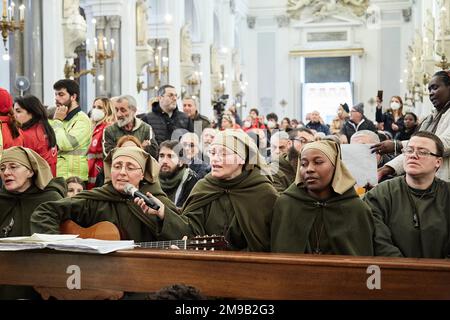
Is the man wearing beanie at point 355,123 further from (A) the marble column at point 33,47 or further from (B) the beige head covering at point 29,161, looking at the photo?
(B) the beige head covering at point 29,161

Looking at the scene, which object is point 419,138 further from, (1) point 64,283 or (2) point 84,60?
(2) point 84,60

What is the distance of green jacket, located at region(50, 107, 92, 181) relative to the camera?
7.29m

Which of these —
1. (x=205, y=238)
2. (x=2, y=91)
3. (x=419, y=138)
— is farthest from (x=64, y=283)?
(x=2, y=91)

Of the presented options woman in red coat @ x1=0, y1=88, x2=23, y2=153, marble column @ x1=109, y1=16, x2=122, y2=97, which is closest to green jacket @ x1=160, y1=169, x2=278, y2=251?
woman in red coat @ x1=0, y1=88, x2=23, y2=153

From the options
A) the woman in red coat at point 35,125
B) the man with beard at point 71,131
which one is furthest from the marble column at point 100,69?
the woman in red coat at point 35,125

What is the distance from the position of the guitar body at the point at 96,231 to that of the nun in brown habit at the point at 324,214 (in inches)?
40.3

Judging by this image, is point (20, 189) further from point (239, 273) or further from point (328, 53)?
point (328, 53)

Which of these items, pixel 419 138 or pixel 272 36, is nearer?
pixel 419 138

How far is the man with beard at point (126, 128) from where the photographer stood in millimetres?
7574

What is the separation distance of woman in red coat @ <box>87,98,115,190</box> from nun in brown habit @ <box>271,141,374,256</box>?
357 cm

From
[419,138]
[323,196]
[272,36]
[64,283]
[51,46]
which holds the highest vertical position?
[272,36]

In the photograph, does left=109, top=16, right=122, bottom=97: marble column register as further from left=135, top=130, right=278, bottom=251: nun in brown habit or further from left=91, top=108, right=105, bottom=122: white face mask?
left=135, top=130, right=278, bottom=251: nun in brown habit

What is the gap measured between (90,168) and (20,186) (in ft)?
9.32

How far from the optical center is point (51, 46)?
11961 mm
